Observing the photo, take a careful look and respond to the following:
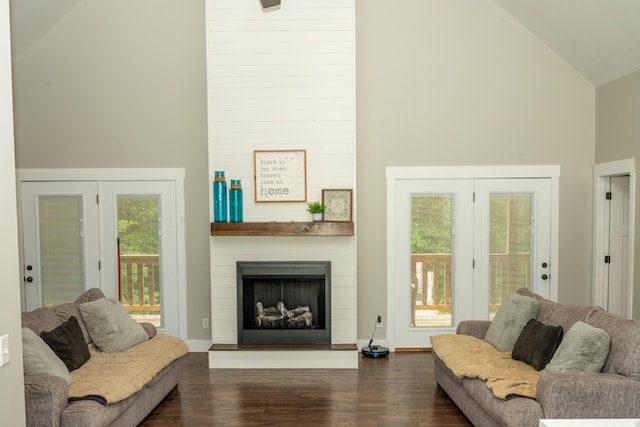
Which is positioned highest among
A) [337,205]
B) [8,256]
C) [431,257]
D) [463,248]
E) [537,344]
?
[337,205]

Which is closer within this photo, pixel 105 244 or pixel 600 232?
pixel 600 232

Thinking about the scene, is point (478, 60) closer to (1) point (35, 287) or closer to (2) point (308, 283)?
(2) point (308, 283)

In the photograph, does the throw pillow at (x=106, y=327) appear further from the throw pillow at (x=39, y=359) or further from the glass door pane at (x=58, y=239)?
the glass door pane at (x=58, y=239)

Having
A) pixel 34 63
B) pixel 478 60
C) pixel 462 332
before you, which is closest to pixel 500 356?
pixel 462 332

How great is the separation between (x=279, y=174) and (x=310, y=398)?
2.19 meters

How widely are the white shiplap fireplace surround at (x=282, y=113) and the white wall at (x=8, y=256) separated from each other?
Answer: 317cm

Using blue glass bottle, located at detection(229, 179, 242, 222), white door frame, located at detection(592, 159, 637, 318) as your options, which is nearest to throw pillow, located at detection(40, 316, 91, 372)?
blue glass bottle, located at detection(229, 179, 242, 222)

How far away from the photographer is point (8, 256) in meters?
2.15

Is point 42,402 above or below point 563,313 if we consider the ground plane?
below

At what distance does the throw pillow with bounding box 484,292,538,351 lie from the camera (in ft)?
13.6

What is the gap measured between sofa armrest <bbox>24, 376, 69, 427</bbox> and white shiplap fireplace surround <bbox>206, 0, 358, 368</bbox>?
7.71 feet

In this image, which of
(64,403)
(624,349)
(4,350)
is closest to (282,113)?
A: (64,403)

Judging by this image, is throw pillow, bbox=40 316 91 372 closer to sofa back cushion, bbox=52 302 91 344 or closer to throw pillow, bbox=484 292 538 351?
sofa back cushion, bbox=52 302 91 344

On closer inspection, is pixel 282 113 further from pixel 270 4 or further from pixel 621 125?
pixel 621 125
